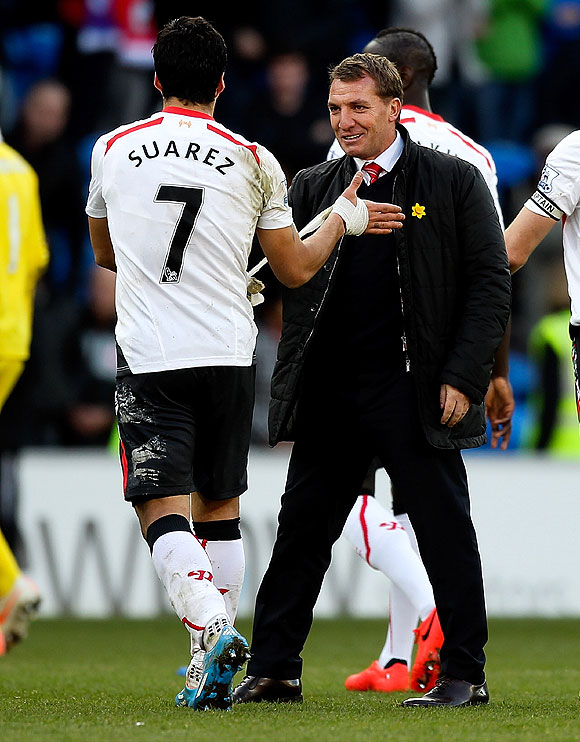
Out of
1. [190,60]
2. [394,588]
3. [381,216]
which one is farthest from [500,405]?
[190,60]

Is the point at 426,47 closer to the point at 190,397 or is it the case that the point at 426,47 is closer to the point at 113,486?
the point at 190,397

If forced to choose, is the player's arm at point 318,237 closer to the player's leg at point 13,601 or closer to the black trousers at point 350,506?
the black trousers at point 350,506

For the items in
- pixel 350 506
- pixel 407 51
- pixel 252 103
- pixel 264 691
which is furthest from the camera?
pixel 252 103

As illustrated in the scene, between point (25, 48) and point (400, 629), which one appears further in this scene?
point (25, 48)

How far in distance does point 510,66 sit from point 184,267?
9.13 m

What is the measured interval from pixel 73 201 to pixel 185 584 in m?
7.90

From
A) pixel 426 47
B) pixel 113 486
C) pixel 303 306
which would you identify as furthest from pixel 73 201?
pixel 303 306

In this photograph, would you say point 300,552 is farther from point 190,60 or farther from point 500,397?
point 190,60

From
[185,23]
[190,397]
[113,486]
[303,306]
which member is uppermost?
[185,23]

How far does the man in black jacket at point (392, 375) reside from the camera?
16.8 ft

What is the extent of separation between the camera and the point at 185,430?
4895 millimetres

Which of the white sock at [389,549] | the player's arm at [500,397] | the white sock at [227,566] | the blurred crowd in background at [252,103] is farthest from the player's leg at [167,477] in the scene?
the blurred crowd in background at [252,103]

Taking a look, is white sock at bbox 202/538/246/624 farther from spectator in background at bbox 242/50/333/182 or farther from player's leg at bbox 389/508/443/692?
spectator in background at bbox 242/50/333/182

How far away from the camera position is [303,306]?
525 cm
